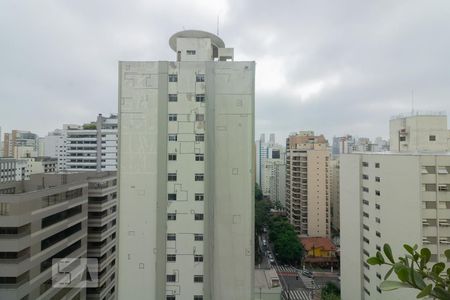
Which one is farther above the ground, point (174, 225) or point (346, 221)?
point (174, 225)

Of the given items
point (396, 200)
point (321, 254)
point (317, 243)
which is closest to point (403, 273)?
point (396, 200)

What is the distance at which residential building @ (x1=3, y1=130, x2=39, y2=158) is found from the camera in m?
42.5

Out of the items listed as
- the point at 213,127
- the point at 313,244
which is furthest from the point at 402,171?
the point at 313,244

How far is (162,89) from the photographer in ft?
26.3

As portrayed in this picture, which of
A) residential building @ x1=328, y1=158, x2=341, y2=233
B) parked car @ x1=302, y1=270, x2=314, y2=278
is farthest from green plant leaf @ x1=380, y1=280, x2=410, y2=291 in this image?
residential building @ x1=328, y1=158, x2=341, y2=233

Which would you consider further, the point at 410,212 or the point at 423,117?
the point at 423,117

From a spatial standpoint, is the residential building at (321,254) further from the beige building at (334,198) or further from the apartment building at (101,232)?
the apartment building at (101,232)

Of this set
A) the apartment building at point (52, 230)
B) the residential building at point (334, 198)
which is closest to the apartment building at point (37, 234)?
the apartment building at point (52, 230)

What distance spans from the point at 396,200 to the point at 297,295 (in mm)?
11754

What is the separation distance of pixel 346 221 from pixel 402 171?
4.88 m

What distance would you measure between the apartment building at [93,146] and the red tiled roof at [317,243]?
79.2ft

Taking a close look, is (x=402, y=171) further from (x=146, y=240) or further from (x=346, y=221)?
(x=146, y=240)

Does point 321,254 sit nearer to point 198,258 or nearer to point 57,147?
point 198,258

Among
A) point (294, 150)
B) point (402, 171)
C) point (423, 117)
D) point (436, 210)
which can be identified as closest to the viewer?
point (436, 210)
